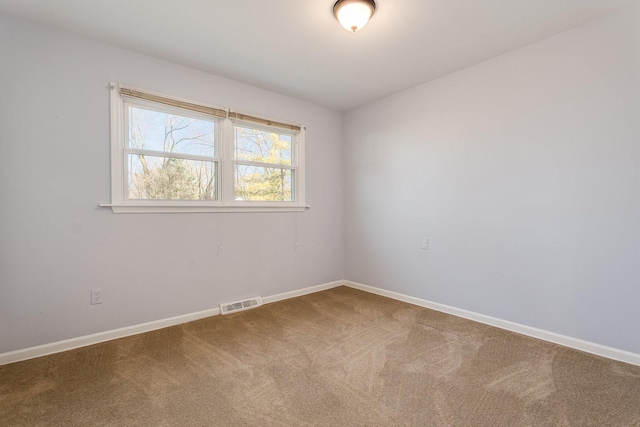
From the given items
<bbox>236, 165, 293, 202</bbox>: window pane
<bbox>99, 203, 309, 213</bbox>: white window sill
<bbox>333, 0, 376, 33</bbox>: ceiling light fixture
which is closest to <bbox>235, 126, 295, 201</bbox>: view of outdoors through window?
<bbox>236, 165, 293, 202</bbox>: window pane

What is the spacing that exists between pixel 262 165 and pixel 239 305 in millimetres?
1647

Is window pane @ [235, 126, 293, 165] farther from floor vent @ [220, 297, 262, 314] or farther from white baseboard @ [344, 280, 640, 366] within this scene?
white baseboard @ [344, 280, 640, 366]

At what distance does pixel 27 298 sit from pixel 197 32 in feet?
8.08

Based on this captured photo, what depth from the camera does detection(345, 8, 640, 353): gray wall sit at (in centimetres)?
217

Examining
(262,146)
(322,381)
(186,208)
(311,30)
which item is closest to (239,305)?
(186,208)

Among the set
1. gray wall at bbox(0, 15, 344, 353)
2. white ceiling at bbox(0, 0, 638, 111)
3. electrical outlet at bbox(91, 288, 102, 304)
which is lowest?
electrical outlet at bbox(91, 288, 102, 304)

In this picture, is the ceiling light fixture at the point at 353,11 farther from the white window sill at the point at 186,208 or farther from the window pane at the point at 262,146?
the white window sill at the point at 186,208

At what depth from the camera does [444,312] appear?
3186mm

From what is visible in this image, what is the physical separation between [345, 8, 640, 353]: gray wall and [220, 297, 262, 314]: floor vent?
1.64m

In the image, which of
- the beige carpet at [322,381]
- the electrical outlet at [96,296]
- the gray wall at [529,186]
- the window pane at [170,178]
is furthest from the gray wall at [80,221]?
the gray wall at [529,186]

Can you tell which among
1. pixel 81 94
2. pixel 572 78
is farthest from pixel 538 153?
pixel 81 94

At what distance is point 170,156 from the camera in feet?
9.41

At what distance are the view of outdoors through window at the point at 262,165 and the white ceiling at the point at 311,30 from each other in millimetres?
706

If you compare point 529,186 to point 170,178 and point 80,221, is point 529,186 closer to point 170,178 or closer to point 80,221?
point 170,178
